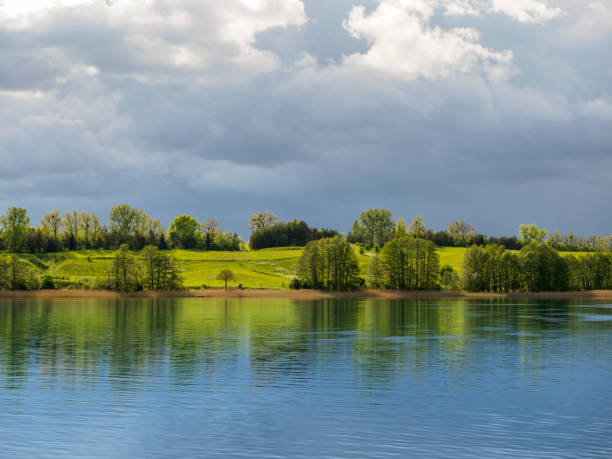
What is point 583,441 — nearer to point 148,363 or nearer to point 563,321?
point 148,363

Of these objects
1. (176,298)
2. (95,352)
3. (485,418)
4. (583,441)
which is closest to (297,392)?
(485,418)

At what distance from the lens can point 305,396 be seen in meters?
35.4

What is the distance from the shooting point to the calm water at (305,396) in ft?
84.5

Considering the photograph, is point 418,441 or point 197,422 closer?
point 418,441

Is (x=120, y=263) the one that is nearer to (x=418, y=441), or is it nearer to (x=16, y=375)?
(x=16, y=375)

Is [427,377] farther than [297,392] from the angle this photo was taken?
Yes

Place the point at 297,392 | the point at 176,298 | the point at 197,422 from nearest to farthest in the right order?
the point at 197,422 → the point at 297,392 → the point at 176,298

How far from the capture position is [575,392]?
37281 mm

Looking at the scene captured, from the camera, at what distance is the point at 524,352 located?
56.9 meters

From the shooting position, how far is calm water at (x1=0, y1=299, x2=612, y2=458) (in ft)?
84.5

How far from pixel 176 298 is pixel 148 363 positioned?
151m

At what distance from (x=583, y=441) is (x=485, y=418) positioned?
5.12 metres

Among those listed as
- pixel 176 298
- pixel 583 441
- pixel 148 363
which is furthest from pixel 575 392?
pixel 176 298

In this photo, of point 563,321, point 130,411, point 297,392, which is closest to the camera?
point 130,411
